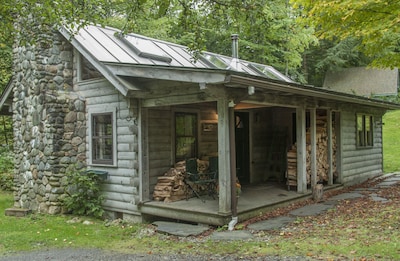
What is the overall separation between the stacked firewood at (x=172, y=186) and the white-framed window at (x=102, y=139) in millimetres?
1133

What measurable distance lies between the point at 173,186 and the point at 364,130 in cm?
740

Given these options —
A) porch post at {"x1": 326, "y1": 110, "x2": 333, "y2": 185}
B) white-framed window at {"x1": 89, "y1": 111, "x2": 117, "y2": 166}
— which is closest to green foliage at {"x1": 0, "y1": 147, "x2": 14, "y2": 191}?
white-framed window at {"x1": 89, "y1": 111, "x2": 117, "y2": 166}

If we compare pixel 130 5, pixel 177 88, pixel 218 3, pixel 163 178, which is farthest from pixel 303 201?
pixel 130 5

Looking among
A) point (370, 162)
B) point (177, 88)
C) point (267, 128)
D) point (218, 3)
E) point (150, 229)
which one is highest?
point (218, 3)

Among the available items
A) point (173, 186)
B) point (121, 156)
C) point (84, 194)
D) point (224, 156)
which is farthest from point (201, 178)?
point (84, 194)

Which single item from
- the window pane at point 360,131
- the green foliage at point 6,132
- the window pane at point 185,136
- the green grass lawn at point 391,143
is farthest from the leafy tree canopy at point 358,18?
the green foliage at point 6,132

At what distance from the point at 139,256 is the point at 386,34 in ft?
23.2

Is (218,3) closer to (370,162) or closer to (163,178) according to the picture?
(163,178)

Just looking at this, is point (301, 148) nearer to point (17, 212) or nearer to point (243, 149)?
point (243, 149)

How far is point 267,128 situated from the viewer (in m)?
11.6

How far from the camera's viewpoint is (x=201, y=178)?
8539 millimetres

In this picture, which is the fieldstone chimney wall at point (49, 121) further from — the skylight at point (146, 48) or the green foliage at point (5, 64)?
→ the green foliage at point (5, 64)

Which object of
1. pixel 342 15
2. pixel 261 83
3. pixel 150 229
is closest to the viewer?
pixel 261 83

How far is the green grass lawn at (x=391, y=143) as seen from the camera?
15.9 m
